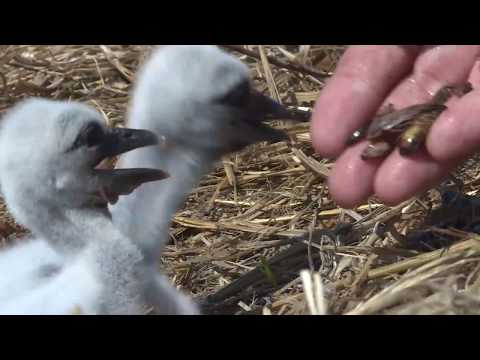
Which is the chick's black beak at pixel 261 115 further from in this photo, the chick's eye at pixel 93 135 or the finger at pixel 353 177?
the chick's eye at pixel 93 135

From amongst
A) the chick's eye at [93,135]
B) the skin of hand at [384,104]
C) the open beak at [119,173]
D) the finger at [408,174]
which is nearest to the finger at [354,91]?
the skin of hand at [384,104]

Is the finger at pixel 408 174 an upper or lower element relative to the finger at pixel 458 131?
lower

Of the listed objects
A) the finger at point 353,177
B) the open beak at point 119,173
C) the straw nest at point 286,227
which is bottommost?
the straw nest at point 286,227

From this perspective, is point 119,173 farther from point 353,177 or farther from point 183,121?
point 353,177

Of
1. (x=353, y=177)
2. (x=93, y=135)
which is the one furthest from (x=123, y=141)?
(x=353, y=177)

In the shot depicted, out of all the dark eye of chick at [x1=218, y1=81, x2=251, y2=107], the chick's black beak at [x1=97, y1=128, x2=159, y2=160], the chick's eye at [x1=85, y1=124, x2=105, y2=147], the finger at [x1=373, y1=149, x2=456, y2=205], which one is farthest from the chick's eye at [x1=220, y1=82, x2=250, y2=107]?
the finger at [x1=373, y1=149, x2=456, y2=205]

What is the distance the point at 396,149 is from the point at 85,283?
0.93 meters

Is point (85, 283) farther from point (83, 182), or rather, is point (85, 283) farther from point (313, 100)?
point (313, 100)

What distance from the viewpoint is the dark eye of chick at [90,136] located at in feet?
6.95

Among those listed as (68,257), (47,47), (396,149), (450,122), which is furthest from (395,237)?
(47,47)

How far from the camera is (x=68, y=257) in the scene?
2.16 metres

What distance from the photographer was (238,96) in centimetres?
215

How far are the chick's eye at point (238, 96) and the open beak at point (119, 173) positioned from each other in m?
0.21

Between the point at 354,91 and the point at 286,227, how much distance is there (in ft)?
1.96
